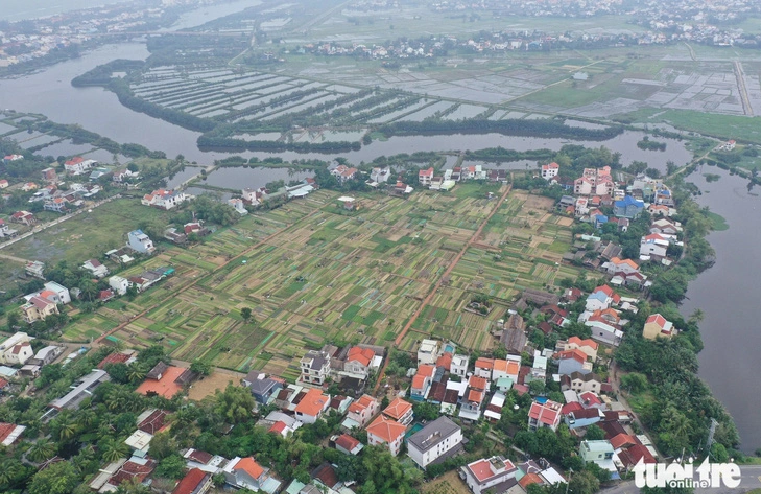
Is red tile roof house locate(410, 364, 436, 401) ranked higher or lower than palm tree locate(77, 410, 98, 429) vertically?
lower

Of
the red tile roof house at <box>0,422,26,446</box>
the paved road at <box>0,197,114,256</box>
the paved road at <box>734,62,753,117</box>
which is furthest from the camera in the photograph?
the paved road at <box>734,62,753,117</box>

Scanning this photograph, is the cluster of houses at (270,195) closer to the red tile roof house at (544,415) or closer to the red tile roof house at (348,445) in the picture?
the red tile roof house at (348,445)

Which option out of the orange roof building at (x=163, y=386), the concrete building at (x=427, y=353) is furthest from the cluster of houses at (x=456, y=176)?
the orange roof building at (x=163, y=386)

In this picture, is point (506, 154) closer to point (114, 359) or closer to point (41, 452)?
point (114, 359)

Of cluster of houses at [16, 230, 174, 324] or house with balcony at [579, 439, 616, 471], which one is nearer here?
house with balcony at [579, 439, 616, 471]

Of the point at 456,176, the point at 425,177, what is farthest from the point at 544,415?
the point at 456,176

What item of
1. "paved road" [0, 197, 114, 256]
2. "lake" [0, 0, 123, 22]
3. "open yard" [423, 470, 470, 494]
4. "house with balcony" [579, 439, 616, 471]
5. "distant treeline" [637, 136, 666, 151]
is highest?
"lake" [0, 0, 123, 22]

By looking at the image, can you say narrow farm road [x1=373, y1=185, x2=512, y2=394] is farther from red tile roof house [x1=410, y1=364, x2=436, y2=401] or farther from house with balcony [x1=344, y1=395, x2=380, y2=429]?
red tile roof house [x1=410, y1=364, x2=436, y2=401]

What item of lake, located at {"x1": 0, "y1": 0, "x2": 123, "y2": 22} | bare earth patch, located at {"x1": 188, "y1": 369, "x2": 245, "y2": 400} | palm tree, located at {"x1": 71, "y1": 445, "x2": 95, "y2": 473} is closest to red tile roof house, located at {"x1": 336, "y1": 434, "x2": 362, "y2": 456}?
bare earth patch, located at {"x1": 188, "y1": 369, "x2": 245, "y2": 400}

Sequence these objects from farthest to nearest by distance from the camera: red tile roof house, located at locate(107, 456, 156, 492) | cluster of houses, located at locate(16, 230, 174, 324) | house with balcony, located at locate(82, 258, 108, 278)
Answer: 1. house with balcony, located at locate(82, 258, 108, 278)
2. cluster of houses, located at locate(16, 230, 174, 324)
3. red tile roof house, located at locate(107, 456, 156, 492)
